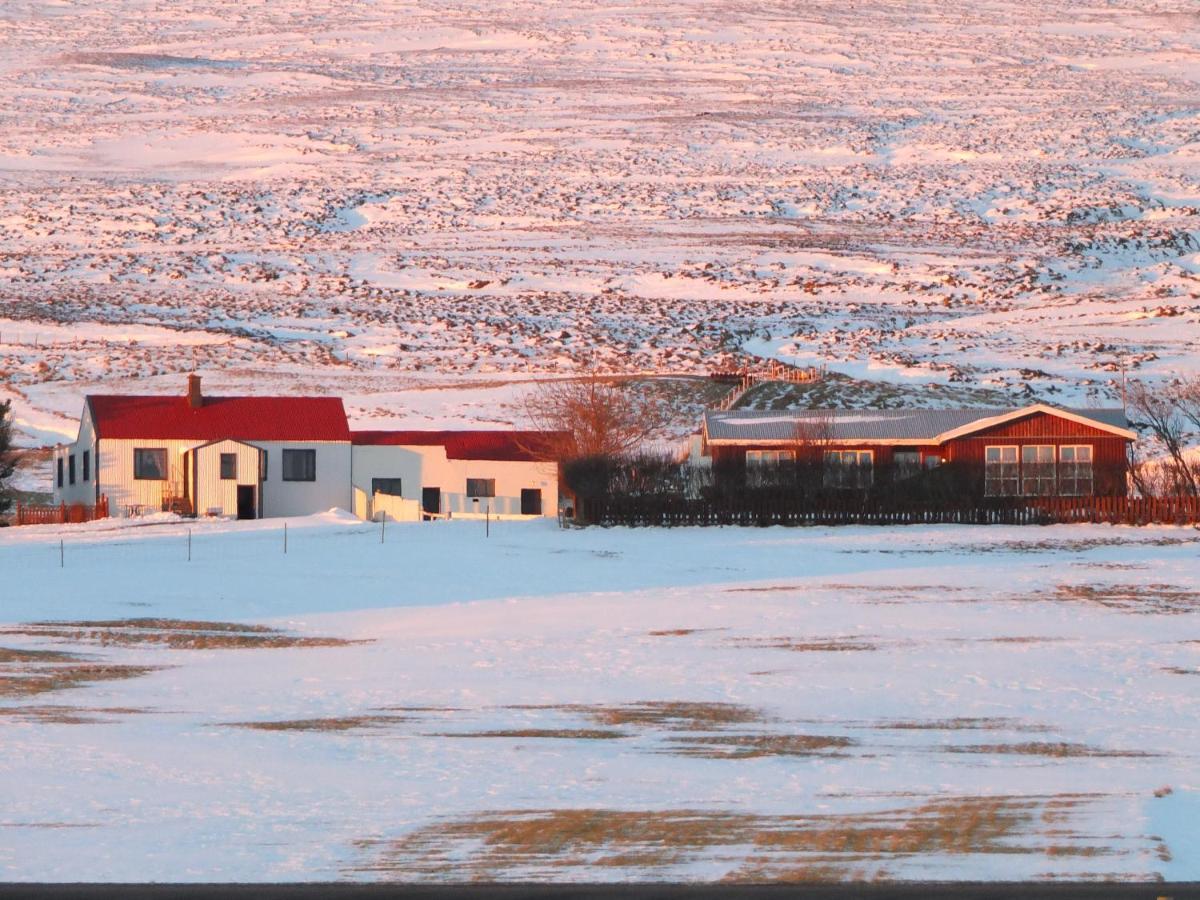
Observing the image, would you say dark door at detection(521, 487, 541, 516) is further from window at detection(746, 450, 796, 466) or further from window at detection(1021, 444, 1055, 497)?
window at detection(1021, 444, 1055, 497)

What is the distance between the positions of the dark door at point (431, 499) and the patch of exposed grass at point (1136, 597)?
27.8m

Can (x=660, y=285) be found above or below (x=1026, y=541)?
above

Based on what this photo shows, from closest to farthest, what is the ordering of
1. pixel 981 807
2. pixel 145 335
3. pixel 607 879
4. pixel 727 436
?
1. pixel 607 879
2. pixel 981 807
3. pixel 727 436
4. pixel 145 335

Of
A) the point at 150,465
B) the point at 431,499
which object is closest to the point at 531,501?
the point at 431,499

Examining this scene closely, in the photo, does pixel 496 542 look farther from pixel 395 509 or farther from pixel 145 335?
pixel 145 335

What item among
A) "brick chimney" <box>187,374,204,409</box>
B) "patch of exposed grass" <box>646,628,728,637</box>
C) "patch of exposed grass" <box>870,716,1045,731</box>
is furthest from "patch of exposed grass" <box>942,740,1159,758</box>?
"brick chimney" <box>187,374,204,409</box>

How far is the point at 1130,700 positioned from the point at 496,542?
24818 millimetres

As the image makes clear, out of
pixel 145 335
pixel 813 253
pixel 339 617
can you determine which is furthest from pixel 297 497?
pixel 813 253

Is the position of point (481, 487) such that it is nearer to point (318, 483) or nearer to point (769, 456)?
point (318, 483)

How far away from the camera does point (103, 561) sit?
1502 inches

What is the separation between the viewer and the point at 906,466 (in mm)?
52625

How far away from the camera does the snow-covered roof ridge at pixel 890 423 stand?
54.5 metres

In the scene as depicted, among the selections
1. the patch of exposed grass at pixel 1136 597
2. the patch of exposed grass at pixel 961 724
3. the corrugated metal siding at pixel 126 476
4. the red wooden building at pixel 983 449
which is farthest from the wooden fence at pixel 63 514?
the patch of exposed grass at pixel 961 724

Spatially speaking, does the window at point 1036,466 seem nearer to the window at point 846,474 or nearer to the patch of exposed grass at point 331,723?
the window at point 846,474
